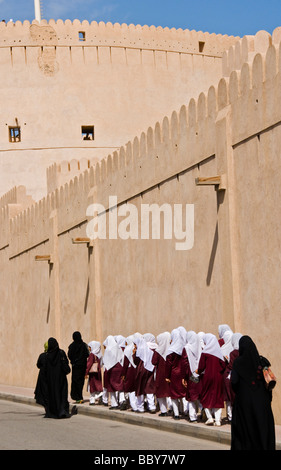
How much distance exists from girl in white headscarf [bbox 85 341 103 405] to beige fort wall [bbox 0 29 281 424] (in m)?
0.88

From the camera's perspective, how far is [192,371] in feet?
37.4

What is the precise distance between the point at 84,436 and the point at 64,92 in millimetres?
19115

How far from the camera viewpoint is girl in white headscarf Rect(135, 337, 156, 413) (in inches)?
506

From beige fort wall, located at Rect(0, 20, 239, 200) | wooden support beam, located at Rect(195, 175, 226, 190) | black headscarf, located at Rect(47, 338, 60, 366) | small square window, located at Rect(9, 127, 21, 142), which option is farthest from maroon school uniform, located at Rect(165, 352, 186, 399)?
small square window, located at Rect(9, 127, 21, 142)

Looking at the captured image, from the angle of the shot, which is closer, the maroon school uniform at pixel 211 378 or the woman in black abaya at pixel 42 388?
the maroon school uniform at pixel 211 378

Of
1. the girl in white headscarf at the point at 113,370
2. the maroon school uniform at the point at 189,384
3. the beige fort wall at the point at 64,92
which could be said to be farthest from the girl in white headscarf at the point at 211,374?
the beige fort wall at the point at 64,92

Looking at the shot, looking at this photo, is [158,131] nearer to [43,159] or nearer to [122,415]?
[122,415]

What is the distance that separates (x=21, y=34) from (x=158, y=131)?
1521cm

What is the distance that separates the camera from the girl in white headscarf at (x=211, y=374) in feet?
35.6

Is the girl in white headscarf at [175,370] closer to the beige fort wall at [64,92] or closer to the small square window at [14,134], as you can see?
the beige fort wall at [64,92]

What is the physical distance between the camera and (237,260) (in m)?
11.9

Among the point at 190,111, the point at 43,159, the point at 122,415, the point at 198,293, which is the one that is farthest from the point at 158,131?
the point at 43,159

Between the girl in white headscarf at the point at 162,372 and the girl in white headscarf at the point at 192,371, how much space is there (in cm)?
57

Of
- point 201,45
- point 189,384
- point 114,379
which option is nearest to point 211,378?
point 189,384
